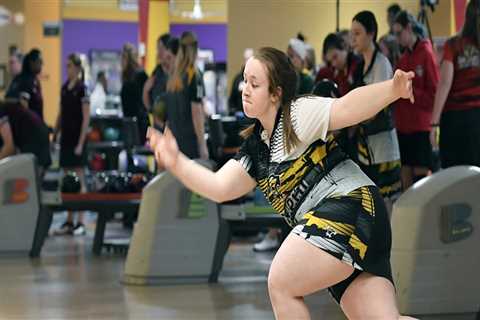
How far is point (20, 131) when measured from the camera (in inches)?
334

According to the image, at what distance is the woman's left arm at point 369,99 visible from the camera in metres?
3.00

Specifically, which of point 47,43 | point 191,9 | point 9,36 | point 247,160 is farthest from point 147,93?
point 9,36

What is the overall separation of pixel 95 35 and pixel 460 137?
17.0 meters

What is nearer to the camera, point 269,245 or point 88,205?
point 88,205

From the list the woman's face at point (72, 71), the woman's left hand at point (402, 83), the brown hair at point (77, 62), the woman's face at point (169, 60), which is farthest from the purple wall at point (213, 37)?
the woman's left hand at point (402, 83)

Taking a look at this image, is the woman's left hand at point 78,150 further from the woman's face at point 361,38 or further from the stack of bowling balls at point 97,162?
the woman's face at point 361,38

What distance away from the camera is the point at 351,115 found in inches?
123

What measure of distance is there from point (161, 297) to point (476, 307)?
6.05ft

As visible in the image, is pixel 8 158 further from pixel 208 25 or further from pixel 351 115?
pixel 208 25

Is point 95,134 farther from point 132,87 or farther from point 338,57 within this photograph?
point 338,57

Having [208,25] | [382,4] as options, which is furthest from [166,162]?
[208,25]

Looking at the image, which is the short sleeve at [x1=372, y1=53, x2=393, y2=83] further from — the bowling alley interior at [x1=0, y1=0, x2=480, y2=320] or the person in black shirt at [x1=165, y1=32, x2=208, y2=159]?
the person in black shirt at [x1=165, y1=32, x2=208, y2=159]

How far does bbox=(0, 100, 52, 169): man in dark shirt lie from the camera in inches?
329

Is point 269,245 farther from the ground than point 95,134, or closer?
closer
